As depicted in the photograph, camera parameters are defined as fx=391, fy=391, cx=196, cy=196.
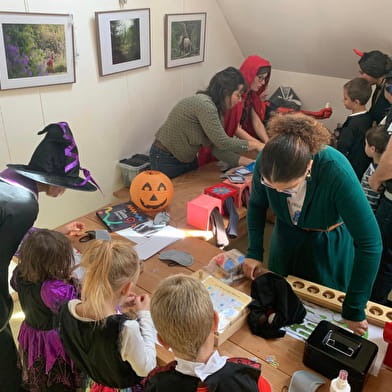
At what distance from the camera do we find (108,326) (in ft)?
4.19

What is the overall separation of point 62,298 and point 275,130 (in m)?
1.02

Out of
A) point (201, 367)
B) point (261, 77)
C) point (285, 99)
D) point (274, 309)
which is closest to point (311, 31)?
point (261, 77)

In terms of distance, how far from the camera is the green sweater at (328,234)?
1408 millimetres

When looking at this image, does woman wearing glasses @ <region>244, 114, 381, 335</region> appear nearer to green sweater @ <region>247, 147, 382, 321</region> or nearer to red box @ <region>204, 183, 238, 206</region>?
green sweater @ <region>247, 147, 382, 321</region>

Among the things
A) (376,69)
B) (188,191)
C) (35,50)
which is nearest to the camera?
(35,50)

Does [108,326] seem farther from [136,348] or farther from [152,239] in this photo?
[152,239]

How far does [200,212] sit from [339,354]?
1.21m

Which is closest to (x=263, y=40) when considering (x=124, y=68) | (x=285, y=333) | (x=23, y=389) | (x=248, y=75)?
(x=248, y=75)

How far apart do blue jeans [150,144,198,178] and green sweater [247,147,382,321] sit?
1.39 m

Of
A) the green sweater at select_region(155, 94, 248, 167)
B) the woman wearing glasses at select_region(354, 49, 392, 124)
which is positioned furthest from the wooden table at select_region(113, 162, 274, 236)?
the woman wearing glasses at select_region(354, 49, 392, 124)

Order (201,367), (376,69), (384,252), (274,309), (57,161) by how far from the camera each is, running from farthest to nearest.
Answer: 1. (376,69)
2. (384,252)
3. (57,161)
4. (274,309)
5. (201,367)

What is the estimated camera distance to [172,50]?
3.54 m

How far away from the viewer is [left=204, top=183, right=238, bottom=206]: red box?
2.50 meters

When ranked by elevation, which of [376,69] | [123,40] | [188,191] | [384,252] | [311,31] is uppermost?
[311,31]
